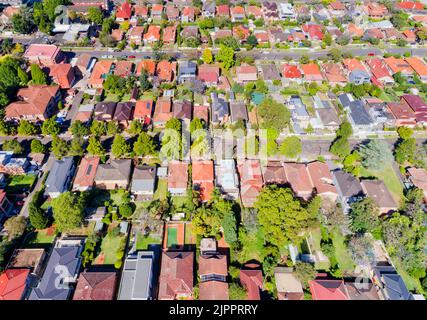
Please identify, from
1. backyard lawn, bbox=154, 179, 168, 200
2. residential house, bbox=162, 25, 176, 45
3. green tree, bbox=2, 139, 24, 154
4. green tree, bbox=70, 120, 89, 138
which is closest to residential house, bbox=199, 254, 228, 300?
backyard lawn, bbox=154, 179, 168, 200

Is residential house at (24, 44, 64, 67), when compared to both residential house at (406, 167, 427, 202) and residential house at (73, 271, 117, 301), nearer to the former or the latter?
residential house at (73, 271, 117, 301)

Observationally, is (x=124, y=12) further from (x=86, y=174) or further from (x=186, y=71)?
(x=86, y=174)

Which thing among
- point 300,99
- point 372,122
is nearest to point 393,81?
point 372,122

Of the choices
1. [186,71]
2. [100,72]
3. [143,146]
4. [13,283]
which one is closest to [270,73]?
[186,71]

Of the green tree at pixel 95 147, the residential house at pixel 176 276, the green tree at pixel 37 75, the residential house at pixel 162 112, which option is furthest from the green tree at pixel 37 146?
the residential house at pixel 176 276
